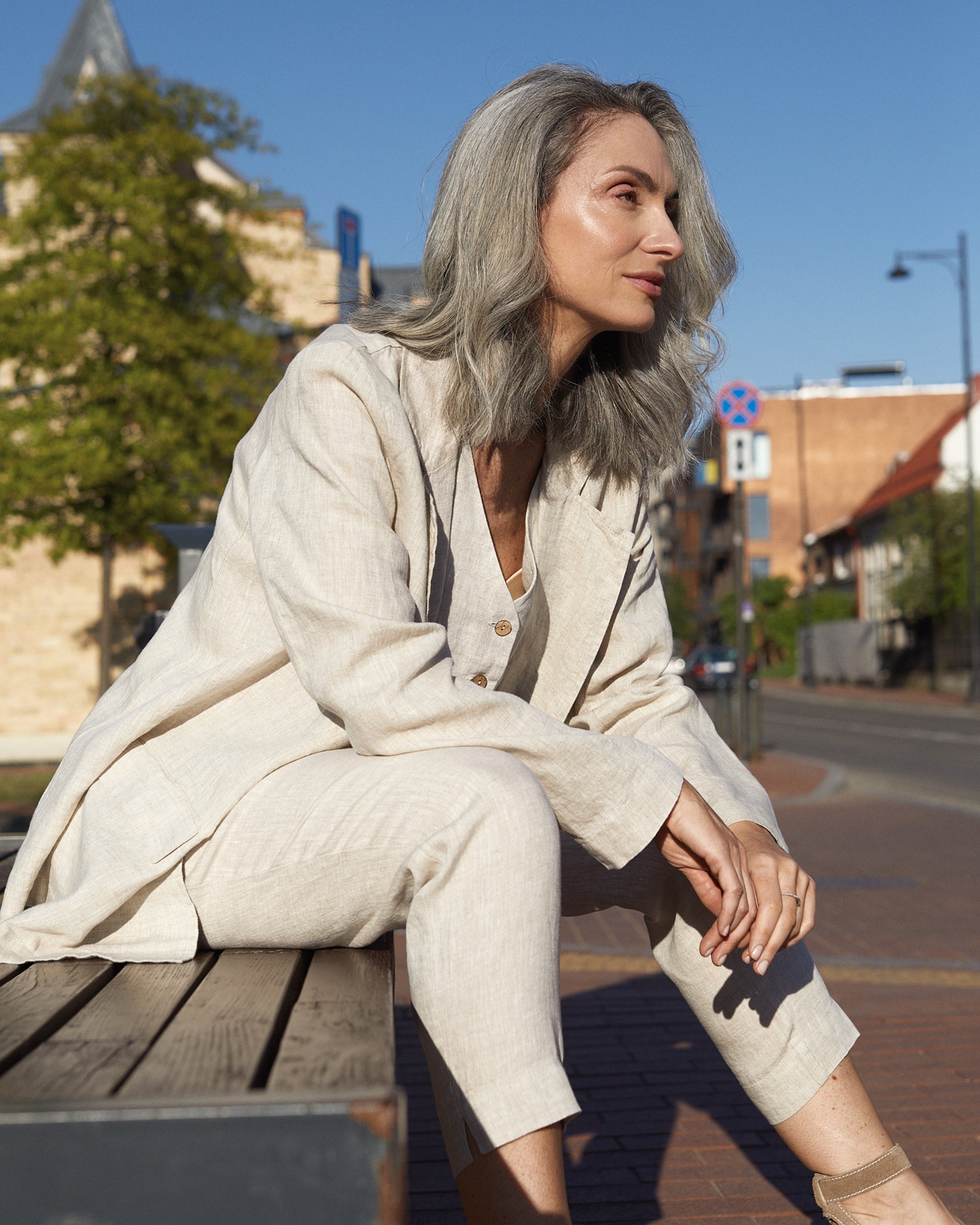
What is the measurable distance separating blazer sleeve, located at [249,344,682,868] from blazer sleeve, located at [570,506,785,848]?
1.43 feet

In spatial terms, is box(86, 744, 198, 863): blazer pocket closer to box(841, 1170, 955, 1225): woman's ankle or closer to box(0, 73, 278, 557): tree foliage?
box(841, 1170, 955, 1225): woman's ankle

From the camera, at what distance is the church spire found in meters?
29.1

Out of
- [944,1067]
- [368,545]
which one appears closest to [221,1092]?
[368,545]

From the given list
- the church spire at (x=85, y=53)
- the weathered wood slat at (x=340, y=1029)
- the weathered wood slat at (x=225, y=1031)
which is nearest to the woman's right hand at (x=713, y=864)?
the weathered wood slat at (x=340, y=1029)

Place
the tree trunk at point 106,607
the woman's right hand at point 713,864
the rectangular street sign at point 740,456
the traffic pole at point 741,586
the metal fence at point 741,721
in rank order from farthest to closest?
1. the tree trunk at point 106,607
2. the metal fence at point 741,721
3. the traffic pole at point 741,586
4. the rectangular street sign at point 740,456
5. the woman's right hand at point 713,864

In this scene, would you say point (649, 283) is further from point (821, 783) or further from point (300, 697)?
point (821, 783)

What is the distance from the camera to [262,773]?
181 centimetres

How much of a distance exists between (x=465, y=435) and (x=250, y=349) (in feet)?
50.2

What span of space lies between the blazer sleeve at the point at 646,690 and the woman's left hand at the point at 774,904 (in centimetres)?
28

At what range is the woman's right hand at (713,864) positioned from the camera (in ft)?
6.06

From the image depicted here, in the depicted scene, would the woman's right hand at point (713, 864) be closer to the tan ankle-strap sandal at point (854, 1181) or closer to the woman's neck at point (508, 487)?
the tan ankle-strap sandal at point (854, 1181)

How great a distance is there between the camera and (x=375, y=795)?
1.65 meters

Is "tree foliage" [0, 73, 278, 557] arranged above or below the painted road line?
above

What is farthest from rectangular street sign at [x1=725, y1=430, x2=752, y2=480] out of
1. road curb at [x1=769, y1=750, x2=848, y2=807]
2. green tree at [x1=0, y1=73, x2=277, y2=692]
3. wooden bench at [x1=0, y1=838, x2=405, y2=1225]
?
wooden bench at [x1=0, y1=838, x2=405, y2=1225]
